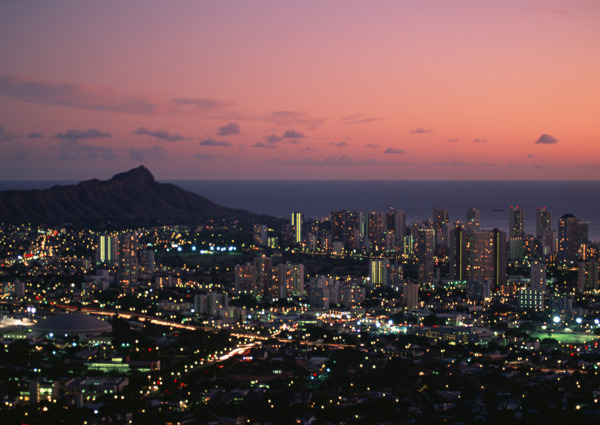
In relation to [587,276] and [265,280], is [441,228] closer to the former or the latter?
[587,276]

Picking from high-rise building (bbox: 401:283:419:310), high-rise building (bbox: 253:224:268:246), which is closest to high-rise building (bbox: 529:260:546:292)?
high-rise building (bbox: 401:283:419:310)

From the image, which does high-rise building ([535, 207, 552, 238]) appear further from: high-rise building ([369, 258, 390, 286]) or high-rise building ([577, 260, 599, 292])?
high-rise building ([369, 258, 390, 286])

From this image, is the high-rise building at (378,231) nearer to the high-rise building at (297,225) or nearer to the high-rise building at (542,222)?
the high-rise building at (297,225)

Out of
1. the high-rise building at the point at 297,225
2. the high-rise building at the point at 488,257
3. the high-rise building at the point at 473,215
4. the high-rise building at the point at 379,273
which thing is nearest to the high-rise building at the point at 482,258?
the high-rise building at the point at 488,257

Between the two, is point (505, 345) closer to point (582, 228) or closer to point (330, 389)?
point (330, 389)

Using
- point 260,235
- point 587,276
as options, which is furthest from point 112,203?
point 587,276
